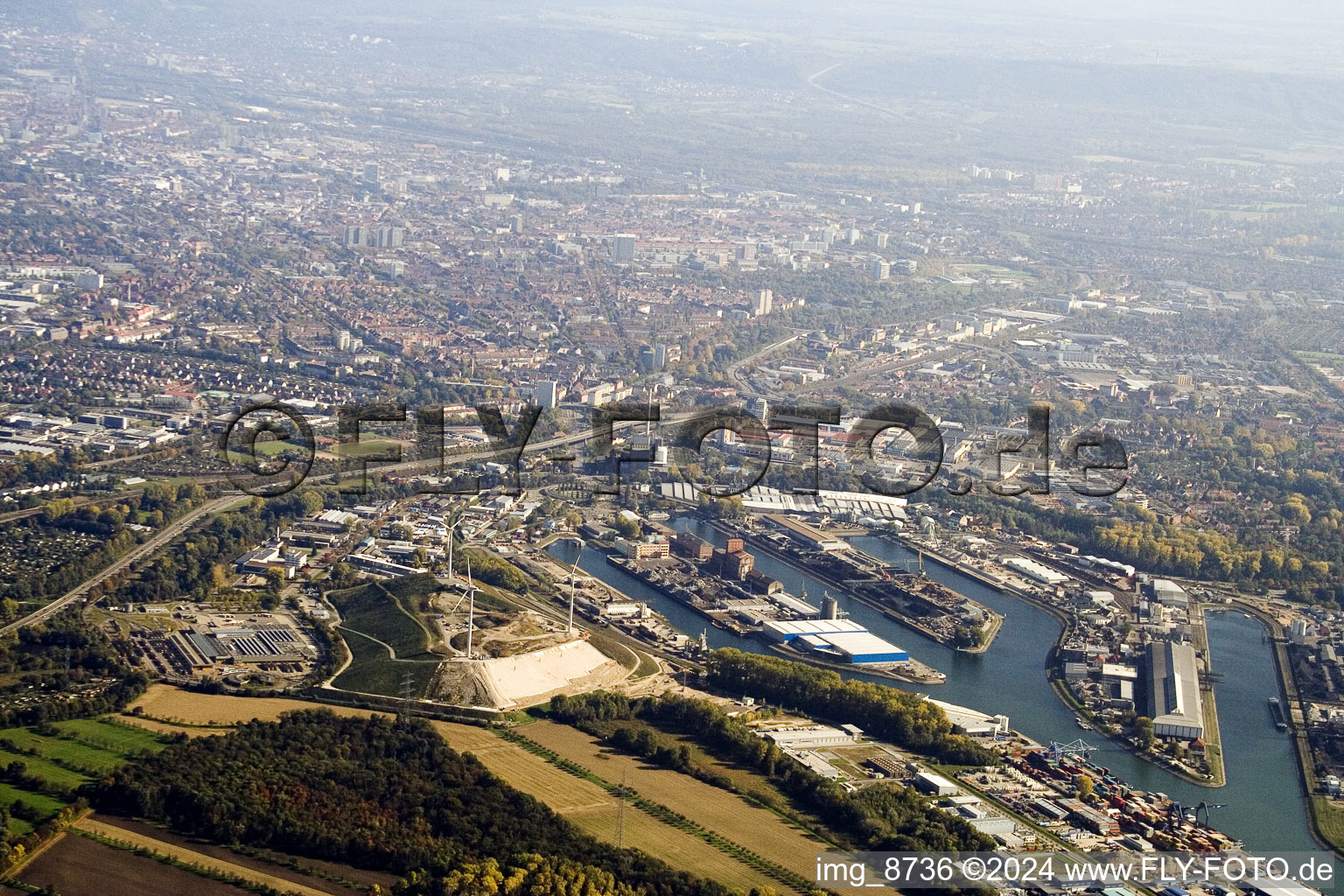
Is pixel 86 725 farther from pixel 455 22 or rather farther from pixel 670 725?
pixel 455 22

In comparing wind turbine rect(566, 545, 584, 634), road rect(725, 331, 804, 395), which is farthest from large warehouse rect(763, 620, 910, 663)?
road rect(725, 331, 804, 395)

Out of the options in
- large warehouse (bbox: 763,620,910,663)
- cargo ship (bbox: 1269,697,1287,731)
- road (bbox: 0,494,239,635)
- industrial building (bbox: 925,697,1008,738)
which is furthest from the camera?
large warehouse (bbox: 763,620,910,663)

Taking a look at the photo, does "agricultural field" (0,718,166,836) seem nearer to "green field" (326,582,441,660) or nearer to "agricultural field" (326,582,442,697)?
"agricultural field" (326,582,442,697)

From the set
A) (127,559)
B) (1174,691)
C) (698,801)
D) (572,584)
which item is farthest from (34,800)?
(1174,691)

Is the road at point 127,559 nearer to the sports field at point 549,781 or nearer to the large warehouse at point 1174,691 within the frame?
the sports field at point 549,781

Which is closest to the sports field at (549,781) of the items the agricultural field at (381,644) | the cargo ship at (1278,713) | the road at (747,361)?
the agricultural field at (381,644)

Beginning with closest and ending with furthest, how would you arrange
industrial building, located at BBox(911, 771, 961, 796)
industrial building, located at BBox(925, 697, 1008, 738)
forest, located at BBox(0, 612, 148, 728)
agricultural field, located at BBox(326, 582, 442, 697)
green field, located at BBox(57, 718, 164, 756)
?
green field, located at BBox(57, 718, 164, 756)
industrial building, located at BBox(911, 771, 961, 796)
forest, located at BBox(0, 612, 148, 728)
industrial building, located at BBox(925, 697, 1008, 738)
agricultural field, located at BBox(326, 582, 442, 697)

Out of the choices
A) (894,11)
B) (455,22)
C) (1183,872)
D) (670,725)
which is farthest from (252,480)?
(894,11)
